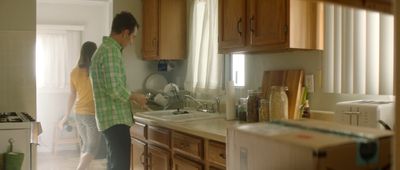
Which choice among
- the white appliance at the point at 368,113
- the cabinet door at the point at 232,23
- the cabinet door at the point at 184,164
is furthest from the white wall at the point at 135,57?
the white appliance at the point at 368,113

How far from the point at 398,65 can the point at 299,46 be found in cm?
150

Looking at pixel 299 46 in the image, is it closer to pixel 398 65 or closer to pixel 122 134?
pixel 122 134

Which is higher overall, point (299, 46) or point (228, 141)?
point (299, 46)

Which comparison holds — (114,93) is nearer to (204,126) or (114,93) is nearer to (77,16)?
(204,126)

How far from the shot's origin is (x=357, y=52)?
6.53 feet

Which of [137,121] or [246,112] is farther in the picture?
[137,121]

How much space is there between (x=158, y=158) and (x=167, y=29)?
1383 millimetres

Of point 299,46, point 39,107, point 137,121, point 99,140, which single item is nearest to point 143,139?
point 137,121

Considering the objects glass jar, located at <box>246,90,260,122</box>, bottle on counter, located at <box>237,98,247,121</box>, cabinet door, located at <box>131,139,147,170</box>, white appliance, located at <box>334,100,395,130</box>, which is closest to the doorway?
cabinet door, located at <box>131,139,147,170</box>

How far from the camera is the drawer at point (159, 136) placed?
263 cm

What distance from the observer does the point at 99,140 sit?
3.64m

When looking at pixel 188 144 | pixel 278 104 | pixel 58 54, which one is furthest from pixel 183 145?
pixel 58 54

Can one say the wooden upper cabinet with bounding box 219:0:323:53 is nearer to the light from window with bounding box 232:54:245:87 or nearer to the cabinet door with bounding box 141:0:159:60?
the light from window with bounding box 232:54:245:87

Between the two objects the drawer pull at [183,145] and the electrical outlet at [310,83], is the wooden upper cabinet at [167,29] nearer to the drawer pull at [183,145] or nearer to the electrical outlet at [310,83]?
the drawer pull at [183,145]
